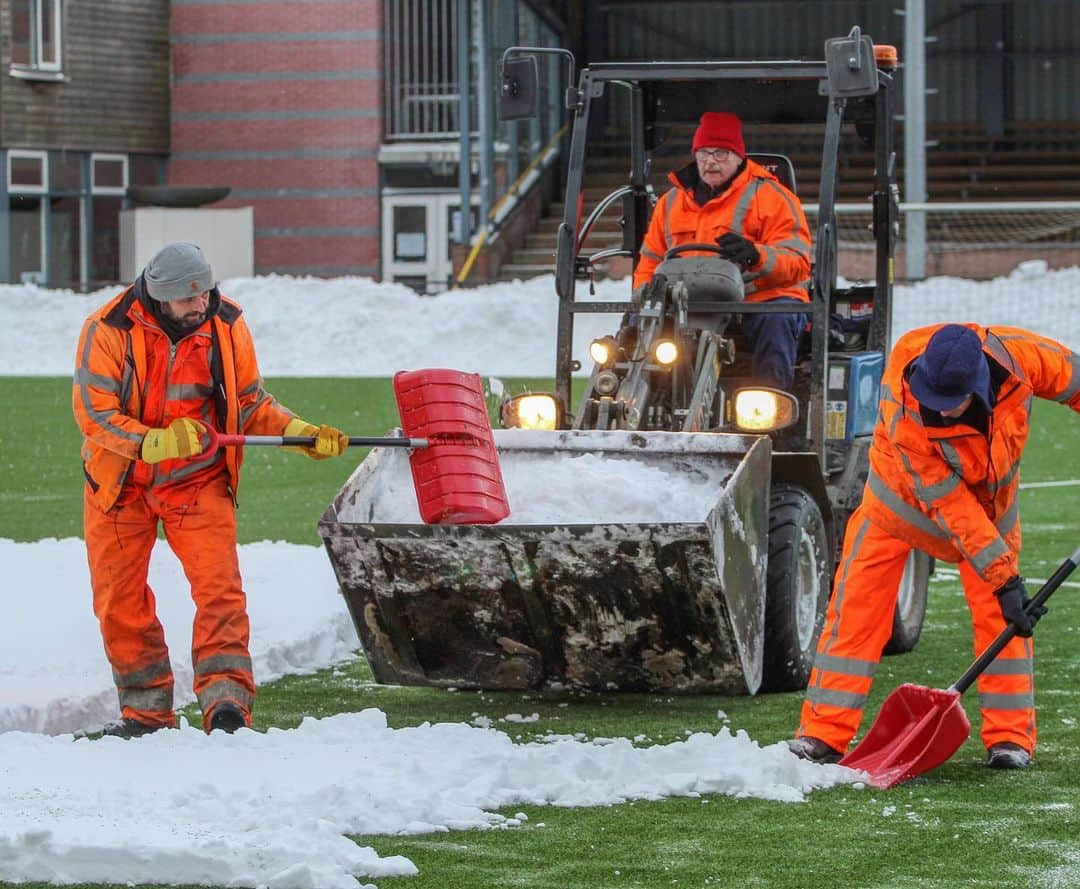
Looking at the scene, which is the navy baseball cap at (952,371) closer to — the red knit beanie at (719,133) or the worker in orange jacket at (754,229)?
the worker in orange jacket at (754,229)

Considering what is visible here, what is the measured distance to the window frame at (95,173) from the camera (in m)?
33.1

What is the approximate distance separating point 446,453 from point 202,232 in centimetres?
2577

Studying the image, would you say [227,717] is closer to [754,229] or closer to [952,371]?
[952,371]

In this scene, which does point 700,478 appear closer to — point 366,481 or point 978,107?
point 366,481

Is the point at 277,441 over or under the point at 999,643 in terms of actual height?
over

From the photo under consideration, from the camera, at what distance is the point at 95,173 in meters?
33.2

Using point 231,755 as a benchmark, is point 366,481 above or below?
above

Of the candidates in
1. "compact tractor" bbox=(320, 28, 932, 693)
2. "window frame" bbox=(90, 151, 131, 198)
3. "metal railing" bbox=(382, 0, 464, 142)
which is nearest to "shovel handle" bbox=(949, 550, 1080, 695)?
"compact tractor" bbox=(320, 28, 932, 693)

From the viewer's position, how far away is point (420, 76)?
3278 cm

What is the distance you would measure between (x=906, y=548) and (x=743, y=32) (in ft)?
93.9

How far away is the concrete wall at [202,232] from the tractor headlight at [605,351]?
2433 centimetres

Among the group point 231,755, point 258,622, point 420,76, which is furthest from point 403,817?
point 420,76

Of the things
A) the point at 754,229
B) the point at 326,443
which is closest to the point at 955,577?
the point at 754,229

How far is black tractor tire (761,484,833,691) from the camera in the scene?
7.36 meters
